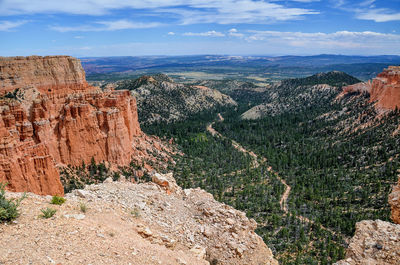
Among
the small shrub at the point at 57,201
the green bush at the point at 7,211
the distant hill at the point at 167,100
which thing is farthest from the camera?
the distant hill at the point at 167,100

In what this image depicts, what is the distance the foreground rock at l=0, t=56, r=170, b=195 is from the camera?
3045 cm

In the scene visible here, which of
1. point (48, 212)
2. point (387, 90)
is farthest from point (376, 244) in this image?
point (387, 90)

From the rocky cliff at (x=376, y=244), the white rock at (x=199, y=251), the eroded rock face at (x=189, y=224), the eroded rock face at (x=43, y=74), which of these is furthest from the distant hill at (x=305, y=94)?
the white rock at (x=199, y=251)

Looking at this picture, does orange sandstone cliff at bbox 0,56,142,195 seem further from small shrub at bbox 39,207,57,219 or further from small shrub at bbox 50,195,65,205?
small shrub at bbox 39,207,57,219

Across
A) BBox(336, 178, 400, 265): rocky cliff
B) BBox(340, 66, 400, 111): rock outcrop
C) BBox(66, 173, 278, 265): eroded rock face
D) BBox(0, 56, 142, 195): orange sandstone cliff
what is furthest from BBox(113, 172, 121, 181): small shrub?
BBox(340, 66, 400, 111): rock outcrop

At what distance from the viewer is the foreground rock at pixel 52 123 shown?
99.9 feet

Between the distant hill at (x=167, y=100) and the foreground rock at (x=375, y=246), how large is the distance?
91.4 m

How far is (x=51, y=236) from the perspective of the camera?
11469mm

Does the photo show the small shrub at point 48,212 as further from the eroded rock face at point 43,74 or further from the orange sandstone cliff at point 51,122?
the eroded rock face at point 43,74

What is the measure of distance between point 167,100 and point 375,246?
388 feet

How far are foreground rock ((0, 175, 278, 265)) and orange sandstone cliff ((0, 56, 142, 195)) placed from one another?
51.1 feet

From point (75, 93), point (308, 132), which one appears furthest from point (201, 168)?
point (308, 132)

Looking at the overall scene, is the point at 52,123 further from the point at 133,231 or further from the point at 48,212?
the point at 133,231

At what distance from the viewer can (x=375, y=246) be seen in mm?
17156
